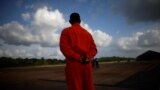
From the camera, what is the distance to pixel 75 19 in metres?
4.37

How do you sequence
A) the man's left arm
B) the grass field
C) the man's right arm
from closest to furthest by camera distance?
the man's right arm < the man's left arm < the grass field

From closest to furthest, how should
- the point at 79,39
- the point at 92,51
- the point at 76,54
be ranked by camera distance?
the point at 76,54 → the point at 79,39 → the point at 92,51

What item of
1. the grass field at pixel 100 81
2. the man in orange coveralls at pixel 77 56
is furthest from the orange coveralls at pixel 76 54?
the grass field at pixel 100 81

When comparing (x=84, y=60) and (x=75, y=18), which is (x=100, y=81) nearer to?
(x=75, y=18)

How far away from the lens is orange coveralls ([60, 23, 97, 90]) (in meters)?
4.05

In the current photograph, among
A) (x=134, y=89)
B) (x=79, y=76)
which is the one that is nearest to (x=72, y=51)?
(x=79, y=76)

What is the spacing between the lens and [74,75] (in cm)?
407

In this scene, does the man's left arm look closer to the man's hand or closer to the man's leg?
the man's hand

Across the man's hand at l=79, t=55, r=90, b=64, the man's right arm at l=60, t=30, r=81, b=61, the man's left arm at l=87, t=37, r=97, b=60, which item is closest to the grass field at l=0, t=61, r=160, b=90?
the man's left arm at l=87, t=37, r=97, b=60

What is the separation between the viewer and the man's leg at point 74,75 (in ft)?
13.3

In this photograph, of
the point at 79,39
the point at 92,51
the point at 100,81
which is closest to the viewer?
the point at 79,39

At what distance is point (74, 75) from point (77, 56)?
0.28 m

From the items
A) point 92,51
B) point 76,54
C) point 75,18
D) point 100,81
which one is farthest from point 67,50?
point 100,81

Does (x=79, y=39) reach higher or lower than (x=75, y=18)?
lower
